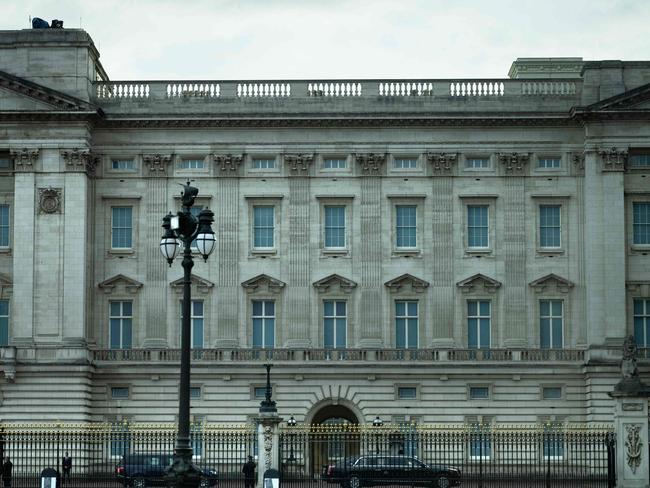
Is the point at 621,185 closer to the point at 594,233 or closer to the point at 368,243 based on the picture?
the point at 594,233

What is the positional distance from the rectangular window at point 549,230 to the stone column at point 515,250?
842 millimetres

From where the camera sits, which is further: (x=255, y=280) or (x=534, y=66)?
(x=534, y=66)

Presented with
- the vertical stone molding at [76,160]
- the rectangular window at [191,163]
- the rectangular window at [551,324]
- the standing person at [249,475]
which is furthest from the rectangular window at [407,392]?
the standing person at [249,475]

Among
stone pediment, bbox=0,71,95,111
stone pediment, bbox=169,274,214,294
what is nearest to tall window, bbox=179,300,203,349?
stone pediment, bbox=169,274,214,294

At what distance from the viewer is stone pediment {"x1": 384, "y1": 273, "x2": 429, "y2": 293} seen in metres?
81.2

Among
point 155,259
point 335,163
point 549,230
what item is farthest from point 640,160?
point 155,259

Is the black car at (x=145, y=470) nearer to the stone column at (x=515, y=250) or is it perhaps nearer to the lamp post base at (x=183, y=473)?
the lamp post base at (x=183, y=473)

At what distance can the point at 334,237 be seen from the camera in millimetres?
81875

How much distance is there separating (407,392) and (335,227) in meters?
8.63

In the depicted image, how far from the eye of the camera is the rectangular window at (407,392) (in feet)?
265

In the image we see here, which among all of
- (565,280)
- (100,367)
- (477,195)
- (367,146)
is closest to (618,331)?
(565,280)

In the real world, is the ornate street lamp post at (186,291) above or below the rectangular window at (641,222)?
below

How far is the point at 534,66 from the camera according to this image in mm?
92812

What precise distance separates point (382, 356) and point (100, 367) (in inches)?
526
